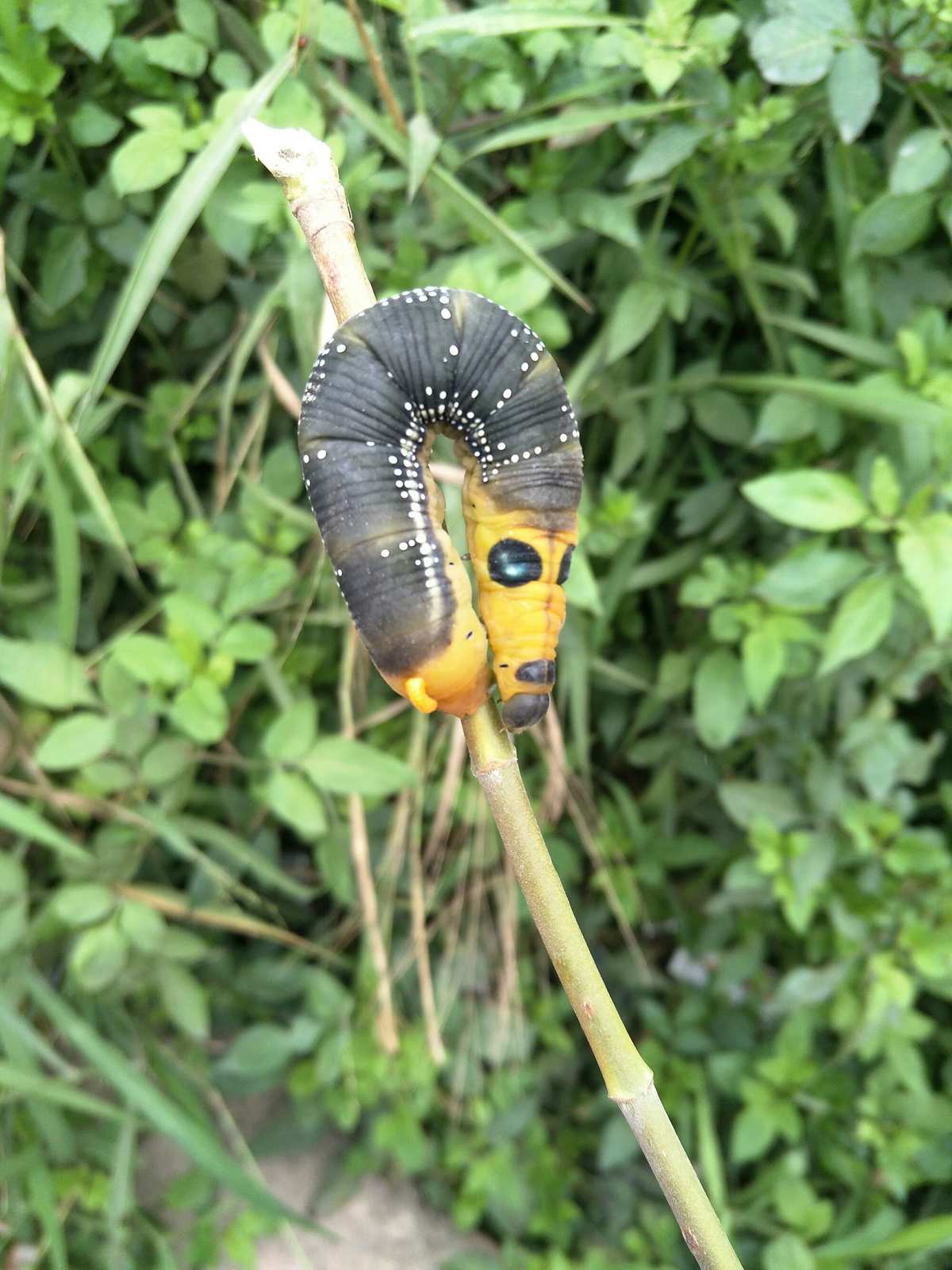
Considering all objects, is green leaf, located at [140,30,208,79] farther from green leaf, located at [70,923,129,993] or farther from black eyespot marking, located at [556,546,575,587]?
green leaf, located at [70,923,129,993]

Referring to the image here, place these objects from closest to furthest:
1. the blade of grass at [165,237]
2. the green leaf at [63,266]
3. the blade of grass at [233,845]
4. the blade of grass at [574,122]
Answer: the blade of grass at [165,237], the blade of grass at [574,122], the green leaf at [63,266], the blade of grass at [233,845]

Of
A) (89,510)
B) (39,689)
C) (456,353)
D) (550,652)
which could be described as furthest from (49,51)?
(550,652)

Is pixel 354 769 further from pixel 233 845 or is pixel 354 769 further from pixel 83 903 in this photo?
pixel 83 903

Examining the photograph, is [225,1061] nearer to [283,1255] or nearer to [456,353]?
[283,1255]

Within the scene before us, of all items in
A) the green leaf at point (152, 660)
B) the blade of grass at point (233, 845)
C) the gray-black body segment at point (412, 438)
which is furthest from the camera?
the blade of grass at point (233, 845)

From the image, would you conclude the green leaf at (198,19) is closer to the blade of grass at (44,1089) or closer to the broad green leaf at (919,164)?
the broad green leaf at (919,164)

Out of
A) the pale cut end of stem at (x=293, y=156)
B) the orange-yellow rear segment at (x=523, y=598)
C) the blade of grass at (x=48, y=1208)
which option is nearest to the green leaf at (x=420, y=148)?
the pale cut end of stem at (x=293, y=156)

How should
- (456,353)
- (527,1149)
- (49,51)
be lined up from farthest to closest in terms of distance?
(527,1149) < (49,51) < (456,353)
